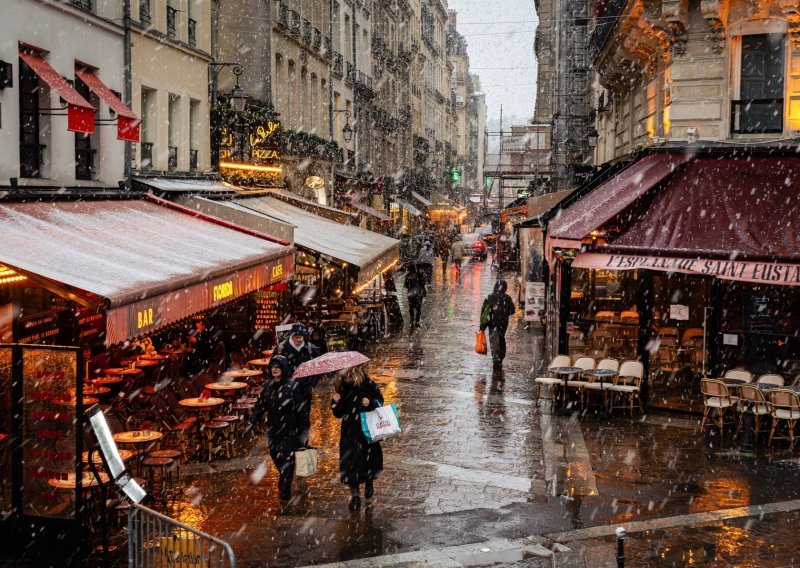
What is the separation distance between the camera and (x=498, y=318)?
20.0 m

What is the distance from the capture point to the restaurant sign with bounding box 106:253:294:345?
8562 millimetres

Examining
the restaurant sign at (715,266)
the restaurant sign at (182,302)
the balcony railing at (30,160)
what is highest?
the balcony railing at (30,160)

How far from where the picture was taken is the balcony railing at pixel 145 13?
60.0 feet

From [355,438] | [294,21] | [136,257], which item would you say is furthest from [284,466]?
[294,21]

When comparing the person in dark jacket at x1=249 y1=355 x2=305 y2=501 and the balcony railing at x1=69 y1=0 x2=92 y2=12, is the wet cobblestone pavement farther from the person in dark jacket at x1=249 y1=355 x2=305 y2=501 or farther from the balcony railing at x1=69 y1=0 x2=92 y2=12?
the balcony railing at x1=69 y1=0 x2=92 y2=12

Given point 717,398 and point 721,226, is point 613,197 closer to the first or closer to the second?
point 721,226

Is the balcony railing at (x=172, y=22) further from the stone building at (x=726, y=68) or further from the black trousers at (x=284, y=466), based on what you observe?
the black trousers at (x=284, y=466)

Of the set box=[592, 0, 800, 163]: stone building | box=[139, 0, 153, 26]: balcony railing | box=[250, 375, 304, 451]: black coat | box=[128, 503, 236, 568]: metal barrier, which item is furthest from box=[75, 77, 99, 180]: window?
box=[592, 0, 800, 163]: stone building

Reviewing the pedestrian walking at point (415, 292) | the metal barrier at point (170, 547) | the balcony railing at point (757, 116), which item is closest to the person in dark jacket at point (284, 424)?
the metal barrier at point (170, 547)

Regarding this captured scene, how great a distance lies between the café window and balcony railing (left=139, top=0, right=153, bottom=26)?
404 cm

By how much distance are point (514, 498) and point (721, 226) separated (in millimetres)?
6347

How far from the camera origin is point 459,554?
9.29 metres

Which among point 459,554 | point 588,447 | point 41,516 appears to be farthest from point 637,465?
point 41,516

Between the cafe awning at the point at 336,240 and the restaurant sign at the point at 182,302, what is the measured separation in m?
3.22
